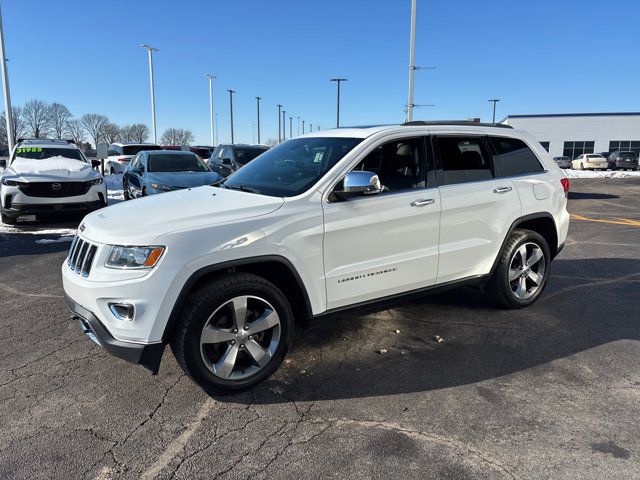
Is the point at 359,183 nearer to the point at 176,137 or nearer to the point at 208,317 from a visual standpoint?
the point at 208,317

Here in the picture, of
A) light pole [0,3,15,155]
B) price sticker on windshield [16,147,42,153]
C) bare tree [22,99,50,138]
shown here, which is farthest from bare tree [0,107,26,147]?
price sticker on windshield [16,147,42,153]

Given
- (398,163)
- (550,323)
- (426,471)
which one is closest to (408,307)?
(550,323)

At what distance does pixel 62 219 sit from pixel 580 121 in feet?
216

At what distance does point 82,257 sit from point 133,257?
0.58m

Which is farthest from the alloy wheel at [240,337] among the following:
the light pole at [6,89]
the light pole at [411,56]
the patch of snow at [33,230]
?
the light pole at [6,89]

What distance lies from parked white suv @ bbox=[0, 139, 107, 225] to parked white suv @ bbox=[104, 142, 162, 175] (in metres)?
8.64

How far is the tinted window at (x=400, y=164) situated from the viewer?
400 cm

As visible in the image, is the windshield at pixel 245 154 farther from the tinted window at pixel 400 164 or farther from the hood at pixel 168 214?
the hood at pixel 168 214

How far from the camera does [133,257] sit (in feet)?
9.82

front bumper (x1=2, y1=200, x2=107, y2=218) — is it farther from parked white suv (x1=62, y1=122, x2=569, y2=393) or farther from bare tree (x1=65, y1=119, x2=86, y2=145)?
bare tree (x1=65, y1=119, x2=86, y2=145)

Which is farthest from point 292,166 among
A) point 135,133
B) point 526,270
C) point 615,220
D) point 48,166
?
point 135,133

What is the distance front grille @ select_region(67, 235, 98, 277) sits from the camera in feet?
10.5

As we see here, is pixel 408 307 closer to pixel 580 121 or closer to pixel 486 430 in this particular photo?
pixel 486 430

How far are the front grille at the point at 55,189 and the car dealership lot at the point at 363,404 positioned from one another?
525 cm
